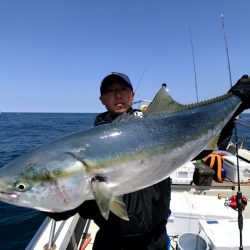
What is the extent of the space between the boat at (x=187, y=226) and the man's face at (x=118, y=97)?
182cm

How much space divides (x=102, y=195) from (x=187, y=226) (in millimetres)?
3880

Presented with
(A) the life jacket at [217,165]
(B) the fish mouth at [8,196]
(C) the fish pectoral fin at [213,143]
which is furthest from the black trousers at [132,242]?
(A) the life jacket at [217,165]

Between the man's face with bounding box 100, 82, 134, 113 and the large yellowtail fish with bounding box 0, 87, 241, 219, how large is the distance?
68 centimetres

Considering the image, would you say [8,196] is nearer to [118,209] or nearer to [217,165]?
[118,209]

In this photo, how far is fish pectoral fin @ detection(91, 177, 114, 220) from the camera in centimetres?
192

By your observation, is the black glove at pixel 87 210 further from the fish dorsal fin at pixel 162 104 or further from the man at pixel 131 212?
the fish dorsal fin at pixel 162 104

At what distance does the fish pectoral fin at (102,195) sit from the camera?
1923 mm

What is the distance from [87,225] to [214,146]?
13.3ft

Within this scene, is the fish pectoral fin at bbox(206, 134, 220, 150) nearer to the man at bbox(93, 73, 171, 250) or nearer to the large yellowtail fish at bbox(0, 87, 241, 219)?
the large yellowtail fish at bbox(0, 87, 241, 219)

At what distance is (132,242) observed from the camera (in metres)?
2.97

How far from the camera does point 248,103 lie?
117 inches

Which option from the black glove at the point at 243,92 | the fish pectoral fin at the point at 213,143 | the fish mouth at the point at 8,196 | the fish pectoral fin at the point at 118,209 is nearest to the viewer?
the fish mouth at the point at 8,196

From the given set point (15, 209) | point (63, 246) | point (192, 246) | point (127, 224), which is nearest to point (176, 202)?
point (192, 246)

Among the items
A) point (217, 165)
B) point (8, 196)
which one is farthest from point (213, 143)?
point (217, 165)
